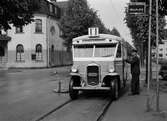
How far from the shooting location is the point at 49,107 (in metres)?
11.5

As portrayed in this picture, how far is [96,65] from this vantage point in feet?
44.0

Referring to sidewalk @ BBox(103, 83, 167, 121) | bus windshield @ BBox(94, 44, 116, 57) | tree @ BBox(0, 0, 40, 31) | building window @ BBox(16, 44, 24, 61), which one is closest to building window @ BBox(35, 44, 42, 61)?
building window @ BBox(16, 44, 24, 61)

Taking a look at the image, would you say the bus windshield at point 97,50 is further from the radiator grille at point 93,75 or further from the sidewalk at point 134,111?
the sidewalk at point 134,111

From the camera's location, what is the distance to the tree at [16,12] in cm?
819

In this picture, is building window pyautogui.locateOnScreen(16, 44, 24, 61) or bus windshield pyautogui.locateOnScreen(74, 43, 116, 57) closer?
bus windshield pyautogui.locateOnScreen(74, 43, 116, 57)

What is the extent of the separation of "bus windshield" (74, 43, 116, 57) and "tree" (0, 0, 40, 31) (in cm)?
475

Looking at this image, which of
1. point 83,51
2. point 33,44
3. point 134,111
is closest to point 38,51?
point 33,44

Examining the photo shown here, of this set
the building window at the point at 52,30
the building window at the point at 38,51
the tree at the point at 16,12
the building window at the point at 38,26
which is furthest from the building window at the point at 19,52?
the tree at the point at 16,12

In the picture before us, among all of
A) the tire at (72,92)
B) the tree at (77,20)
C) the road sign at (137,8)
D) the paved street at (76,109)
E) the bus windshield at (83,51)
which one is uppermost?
the tree at (77,20)

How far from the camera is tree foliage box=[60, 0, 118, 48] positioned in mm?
32750

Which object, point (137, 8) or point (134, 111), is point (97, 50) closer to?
point (134, 111)

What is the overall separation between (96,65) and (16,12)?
5485 mm

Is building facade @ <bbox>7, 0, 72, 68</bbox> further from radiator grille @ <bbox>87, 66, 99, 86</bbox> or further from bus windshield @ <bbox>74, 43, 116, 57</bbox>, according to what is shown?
radiator grille @ <bbox>87, 66, 99, 86</bbox>

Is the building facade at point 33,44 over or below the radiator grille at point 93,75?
over
